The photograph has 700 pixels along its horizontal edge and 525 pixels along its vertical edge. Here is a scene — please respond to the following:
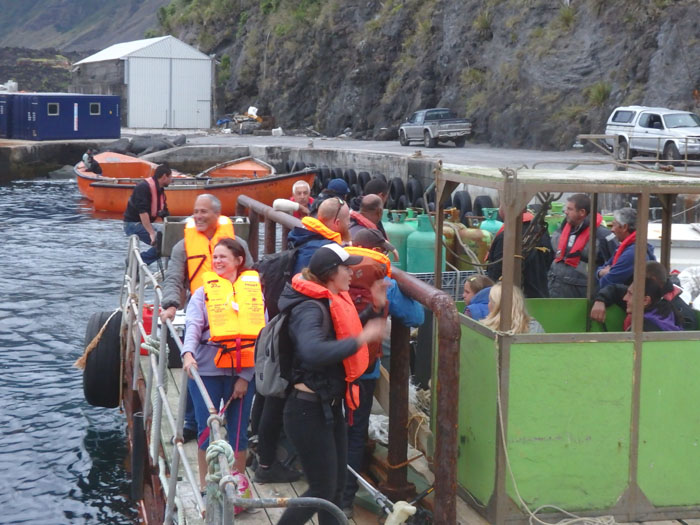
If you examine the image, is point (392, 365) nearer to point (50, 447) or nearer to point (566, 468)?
point (566, 468)

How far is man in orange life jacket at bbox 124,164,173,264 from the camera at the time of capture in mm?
11211

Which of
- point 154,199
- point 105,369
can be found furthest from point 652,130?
point 105,369

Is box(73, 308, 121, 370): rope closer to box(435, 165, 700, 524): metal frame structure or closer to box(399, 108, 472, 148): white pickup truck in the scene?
box(435, 165, 700, 524): metal frame structure

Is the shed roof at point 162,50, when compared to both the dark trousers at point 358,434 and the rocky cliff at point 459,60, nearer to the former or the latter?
the rocky cliff at point 459,60

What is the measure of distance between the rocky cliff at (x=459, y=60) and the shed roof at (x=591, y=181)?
28029mm

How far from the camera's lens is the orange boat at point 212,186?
2553cm

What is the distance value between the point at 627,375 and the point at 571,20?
36580 millimetres

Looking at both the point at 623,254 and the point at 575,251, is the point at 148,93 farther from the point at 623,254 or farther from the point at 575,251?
the point at 623,254

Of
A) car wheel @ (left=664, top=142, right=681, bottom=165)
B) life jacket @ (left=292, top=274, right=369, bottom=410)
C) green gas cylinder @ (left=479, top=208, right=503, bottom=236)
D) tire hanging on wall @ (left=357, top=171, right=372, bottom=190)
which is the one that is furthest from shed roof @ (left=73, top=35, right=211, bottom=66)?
life jacket @ (left=292, top=274, right=369, bottom=410)

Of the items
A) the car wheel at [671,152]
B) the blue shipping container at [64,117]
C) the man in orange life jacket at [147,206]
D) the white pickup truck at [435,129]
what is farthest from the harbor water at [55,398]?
the blue shipping container at [64,117]

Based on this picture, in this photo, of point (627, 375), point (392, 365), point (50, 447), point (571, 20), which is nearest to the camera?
point (627, 375)

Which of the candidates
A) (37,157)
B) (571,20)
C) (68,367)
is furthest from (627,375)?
(37,157)

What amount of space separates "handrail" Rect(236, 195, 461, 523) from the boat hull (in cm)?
1999

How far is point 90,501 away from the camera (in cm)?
862
